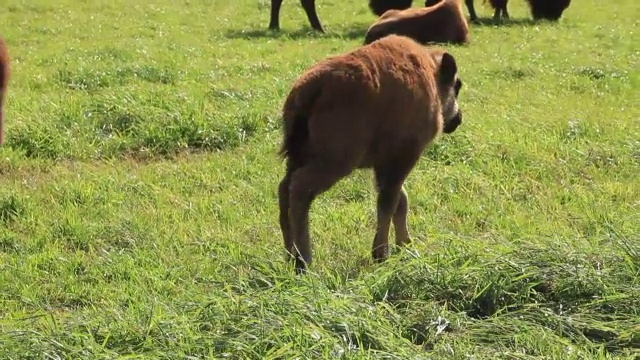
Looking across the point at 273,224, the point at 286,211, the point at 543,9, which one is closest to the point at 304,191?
the point at 286,211

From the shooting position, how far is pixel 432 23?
47.0 ft

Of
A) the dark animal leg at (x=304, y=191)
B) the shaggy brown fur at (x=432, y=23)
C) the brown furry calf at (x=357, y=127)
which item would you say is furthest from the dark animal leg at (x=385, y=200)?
the shaggy brown fur at (x=432, y=23)

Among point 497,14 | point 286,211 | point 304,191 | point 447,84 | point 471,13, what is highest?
point 447,84

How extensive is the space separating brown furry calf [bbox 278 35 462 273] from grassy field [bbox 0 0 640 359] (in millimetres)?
346

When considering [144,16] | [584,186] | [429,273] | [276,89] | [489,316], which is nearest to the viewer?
[489,316]

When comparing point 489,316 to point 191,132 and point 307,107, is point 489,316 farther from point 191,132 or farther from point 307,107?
point 191,132

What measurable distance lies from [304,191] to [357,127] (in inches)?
17.9

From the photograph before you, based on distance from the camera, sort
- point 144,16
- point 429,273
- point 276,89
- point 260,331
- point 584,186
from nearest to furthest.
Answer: point 260,331
point 429,273
point 584,186
point 276,89
point 144,16

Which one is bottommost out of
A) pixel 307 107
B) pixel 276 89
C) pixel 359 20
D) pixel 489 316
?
pixel 359 20

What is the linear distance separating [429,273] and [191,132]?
4.01 m

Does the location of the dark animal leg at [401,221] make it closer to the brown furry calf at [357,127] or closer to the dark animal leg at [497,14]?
the brown furry calf at [357,127]

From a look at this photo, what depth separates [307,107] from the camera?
4.97 metres

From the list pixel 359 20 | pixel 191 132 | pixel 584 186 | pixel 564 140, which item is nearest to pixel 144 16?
pixel 359 20

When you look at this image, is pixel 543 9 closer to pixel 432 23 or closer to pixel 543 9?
pixel 543 9
